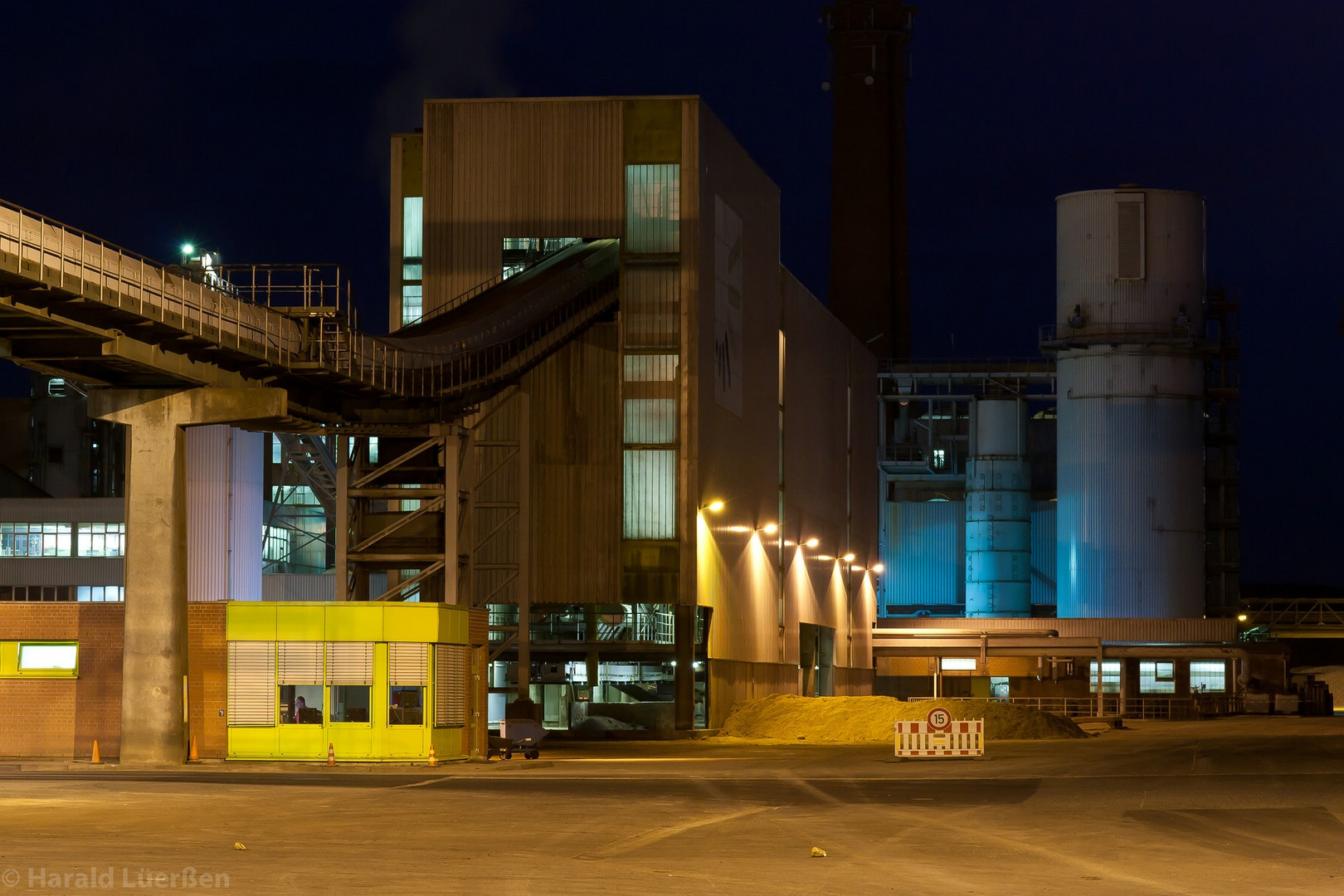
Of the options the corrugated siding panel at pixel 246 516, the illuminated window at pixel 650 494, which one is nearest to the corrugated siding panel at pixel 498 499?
the illuminated window at pixel 650 494

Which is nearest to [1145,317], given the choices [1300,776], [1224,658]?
[1224,658]

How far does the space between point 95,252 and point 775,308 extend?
40644 mm

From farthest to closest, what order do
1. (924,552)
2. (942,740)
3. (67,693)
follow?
1. (924,552)
2. (942,740)
3. (67,693)

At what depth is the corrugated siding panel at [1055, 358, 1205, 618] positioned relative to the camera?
86.2 m

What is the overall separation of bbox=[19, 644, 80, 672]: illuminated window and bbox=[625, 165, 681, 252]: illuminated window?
971 inches

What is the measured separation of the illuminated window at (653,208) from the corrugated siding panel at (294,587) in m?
34.5

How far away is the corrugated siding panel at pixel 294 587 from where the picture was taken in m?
85.8

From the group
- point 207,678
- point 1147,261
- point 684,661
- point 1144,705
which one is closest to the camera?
point 207,678

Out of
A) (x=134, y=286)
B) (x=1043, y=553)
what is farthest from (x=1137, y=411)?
(x=134, y=286)

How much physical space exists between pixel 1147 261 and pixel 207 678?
61.9 meters

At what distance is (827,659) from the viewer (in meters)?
80.3

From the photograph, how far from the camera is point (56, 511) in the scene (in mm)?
86875

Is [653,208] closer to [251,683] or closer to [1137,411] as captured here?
[251,683]

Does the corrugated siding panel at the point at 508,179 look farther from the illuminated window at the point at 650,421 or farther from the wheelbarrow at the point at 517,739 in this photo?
the wheelbarrow at the point at 517,739
